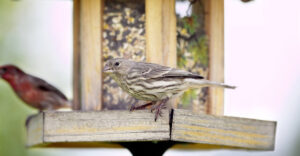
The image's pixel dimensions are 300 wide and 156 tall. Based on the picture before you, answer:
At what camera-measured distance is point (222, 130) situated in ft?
19.0

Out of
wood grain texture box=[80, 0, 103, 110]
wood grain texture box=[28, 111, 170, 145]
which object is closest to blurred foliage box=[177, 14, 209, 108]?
wood grain texture box=[80, 0, 103, 110]

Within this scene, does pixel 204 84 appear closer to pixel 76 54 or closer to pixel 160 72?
pixel 160 72

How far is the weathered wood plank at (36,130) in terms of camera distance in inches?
223

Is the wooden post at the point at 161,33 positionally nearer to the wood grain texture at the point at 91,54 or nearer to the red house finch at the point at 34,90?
the wood grain texture at the point at 91,54

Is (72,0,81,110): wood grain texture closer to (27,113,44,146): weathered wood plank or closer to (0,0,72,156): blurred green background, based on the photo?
(27,113,44,146): weathered wood plank

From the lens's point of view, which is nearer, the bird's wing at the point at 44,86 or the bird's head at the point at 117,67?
the bird's head at the point at 117,67

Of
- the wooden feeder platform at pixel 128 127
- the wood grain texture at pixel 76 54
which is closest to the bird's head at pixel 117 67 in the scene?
the wood grain texture at pixel 76 54

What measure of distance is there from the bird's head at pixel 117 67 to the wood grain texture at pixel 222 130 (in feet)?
2.61

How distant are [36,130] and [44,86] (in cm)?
254

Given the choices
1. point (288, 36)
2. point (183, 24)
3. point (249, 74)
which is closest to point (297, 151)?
point (249, 74)

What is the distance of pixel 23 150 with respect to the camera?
8.84m

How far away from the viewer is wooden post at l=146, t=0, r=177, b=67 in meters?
6.22

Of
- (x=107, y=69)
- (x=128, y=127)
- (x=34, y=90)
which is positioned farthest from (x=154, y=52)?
(x=34, y=90)

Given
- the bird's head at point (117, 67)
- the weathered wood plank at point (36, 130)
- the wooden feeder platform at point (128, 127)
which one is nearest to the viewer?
the wooden feeder platform at point (128, 127)
